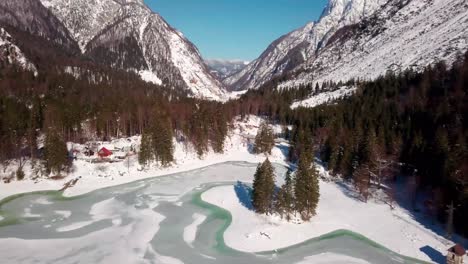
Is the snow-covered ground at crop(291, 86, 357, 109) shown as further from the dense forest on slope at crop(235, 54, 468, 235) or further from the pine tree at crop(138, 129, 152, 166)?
the pine tree at crop(138, 129, 152, 166)

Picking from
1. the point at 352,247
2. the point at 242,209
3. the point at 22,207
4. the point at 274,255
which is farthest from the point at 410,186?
the point at 22,207

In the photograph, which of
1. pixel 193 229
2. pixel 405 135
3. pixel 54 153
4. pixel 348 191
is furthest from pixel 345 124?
pixel 54 153

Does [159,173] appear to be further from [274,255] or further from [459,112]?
[459,112]

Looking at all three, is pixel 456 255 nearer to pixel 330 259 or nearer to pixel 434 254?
pixel 434 254

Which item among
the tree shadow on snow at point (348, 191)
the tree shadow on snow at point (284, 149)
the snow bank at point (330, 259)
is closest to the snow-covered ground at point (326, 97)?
the tree shadow on snow at point (284, 149)

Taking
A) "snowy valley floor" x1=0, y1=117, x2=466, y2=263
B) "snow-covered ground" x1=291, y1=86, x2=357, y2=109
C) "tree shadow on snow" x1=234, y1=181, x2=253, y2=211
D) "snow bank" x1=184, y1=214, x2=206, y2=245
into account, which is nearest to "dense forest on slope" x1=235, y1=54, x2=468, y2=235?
"snowy valley floor" x1=0, y1=117, x2=466, y2=263
